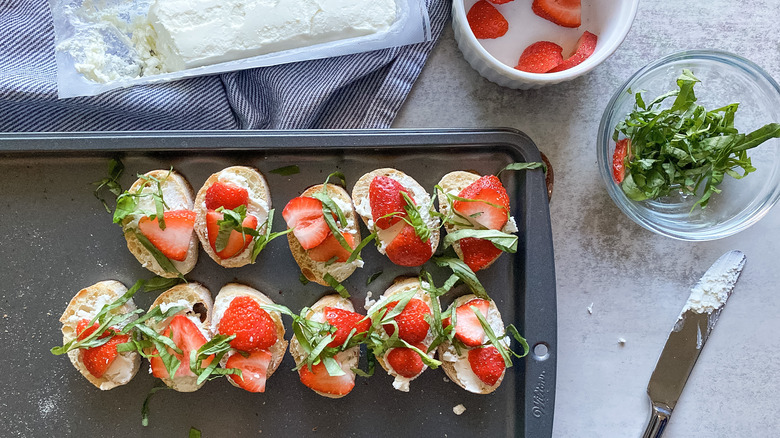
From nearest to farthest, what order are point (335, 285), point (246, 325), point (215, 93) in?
1. point (246, 325)
2. point (335, 285)
3. point (215, 93)

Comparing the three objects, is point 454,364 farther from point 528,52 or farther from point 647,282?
point 528,52

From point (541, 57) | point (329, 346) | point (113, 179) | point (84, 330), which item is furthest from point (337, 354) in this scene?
point (541, 57)

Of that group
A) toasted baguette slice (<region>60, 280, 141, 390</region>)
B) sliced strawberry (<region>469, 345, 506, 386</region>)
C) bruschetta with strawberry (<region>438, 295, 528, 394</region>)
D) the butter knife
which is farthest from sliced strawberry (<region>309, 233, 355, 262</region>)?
the butter knife

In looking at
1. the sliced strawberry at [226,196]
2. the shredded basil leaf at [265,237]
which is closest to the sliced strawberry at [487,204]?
the shredded basil leaf at [265,237]

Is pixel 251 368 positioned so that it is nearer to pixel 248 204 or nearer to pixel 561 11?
pixel 248 204

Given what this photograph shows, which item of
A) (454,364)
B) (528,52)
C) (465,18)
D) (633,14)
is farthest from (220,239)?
(633,14)
